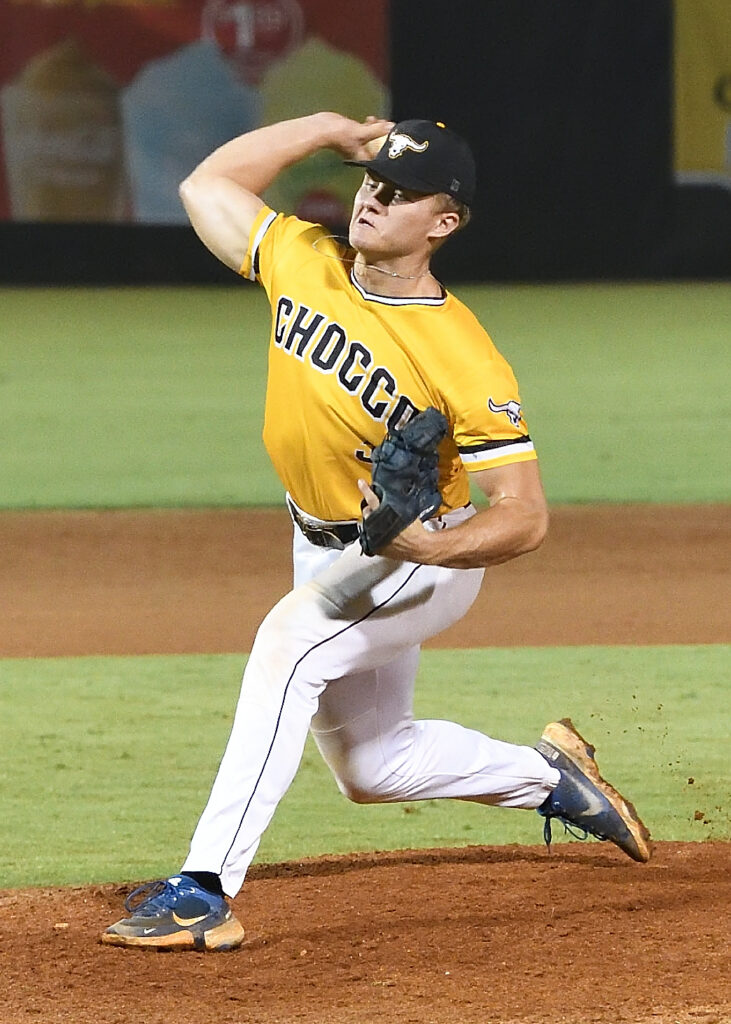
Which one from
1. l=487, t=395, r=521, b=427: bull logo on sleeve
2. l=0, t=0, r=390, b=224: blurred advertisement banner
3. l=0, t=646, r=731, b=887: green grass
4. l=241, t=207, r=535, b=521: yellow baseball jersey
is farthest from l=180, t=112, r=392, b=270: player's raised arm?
l=0, t=0, r=390, b=224: blurred advertisement banner

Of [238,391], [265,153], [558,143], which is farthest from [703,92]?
[265,153]

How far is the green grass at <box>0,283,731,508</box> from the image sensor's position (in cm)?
1016

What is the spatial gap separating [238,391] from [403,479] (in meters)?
9.53

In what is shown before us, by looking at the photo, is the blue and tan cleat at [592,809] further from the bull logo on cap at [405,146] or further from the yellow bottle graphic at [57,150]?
the yellow bottle graphic at [57,150]

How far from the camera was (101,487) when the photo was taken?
9.98 meters

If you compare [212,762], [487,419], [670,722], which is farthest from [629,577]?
[487,419]

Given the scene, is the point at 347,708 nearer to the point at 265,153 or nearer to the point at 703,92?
the point at 265,153

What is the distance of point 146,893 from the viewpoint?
13.3ft

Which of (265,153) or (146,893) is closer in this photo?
(146,893)

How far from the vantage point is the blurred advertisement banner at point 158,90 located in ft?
60.4

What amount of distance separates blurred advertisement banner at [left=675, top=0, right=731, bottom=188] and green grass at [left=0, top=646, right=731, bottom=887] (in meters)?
13.3

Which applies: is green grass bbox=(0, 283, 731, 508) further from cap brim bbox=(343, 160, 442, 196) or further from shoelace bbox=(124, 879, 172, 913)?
cap brim bbox=(343, 160, 442, 196)

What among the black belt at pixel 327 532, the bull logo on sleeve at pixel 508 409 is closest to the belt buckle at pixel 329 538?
the black belt at pixel 327 532

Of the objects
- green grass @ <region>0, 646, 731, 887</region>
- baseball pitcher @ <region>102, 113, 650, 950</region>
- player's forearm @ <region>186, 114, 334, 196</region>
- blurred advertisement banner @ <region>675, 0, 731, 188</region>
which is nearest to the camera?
baseball pitcher @ <region>102, 113, 650, 950</region>
